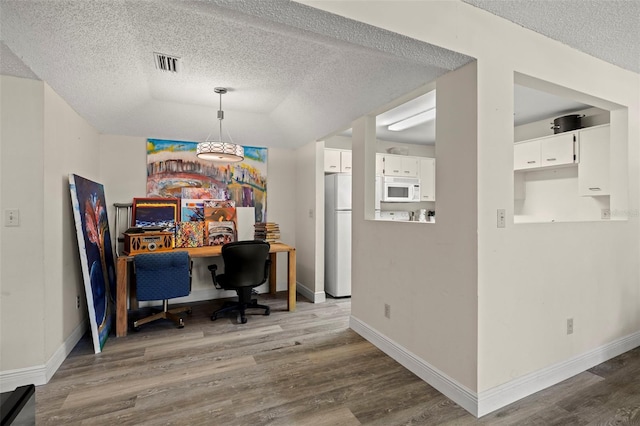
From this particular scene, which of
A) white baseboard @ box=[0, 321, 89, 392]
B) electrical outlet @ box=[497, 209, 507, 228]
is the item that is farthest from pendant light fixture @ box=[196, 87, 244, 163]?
electrical outlet @ box=[497, 209, 507, 228]

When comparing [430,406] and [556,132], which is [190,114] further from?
[556,132]

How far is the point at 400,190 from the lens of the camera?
192 inches

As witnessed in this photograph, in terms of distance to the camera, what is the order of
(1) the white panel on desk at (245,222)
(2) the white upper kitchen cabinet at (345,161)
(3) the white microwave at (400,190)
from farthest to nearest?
(3) the white microwave at (400,190)
(2) the white upper kitchen cabinet at (345,161)
(1) the white panel on desk at (245,222)

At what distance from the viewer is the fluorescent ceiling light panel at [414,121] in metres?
3.78

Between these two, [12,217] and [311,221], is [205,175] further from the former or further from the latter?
[12,217]

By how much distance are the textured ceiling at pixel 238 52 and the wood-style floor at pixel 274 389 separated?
2.22m

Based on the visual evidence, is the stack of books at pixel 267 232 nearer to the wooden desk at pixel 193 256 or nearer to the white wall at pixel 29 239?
the wooden desk at pixel 193 256

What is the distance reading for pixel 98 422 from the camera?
1.82m

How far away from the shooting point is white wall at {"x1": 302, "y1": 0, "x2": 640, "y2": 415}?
6.12ft

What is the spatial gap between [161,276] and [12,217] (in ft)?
4.18

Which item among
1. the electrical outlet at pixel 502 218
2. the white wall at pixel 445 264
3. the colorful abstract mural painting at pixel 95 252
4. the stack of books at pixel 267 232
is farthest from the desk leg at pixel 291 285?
the electrical outlet at pixel 502 218

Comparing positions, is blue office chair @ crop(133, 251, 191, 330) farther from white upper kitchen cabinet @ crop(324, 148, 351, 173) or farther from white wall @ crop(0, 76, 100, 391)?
white upper kitchen cabinet @ crop(324, 148, 351, 173)

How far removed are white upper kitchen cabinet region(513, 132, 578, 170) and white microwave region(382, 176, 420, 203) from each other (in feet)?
4.75

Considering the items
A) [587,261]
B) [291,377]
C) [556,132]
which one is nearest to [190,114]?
[291,377]
